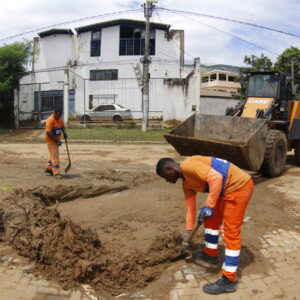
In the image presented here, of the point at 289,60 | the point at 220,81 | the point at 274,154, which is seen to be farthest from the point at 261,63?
the point at 220,81

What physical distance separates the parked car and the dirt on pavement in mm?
13412

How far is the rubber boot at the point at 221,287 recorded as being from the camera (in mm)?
3461

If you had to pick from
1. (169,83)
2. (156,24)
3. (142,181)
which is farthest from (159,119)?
(142,181)

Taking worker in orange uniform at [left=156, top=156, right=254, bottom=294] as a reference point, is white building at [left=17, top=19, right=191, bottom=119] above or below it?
above

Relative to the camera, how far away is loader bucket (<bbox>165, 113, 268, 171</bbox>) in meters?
6.64

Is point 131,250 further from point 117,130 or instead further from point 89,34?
point 89,34

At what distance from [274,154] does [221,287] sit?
5.03 meters

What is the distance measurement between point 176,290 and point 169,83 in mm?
17728

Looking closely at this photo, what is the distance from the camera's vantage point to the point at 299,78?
977 inches

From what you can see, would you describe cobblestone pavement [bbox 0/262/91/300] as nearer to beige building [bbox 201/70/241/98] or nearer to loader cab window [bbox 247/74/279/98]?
loader cab window [bbox 247/74/279/98]

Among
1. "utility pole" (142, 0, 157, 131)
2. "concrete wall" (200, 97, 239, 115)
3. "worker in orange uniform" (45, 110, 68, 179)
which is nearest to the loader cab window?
"worker in orange uniform" (45, 110, 68, 179)

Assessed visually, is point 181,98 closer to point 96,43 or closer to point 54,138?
point 96,43

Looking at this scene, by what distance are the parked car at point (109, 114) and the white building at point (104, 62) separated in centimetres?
73

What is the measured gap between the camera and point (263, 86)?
30.1 feet
